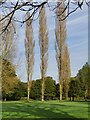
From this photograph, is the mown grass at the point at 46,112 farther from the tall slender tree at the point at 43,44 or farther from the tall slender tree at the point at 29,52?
the tall slender tree at the point at 29,52

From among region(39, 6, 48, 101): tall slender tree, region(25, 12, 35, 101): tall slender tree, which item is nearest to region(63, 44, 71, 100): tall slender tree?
region(39, 6, 48, 101): tall slender tree

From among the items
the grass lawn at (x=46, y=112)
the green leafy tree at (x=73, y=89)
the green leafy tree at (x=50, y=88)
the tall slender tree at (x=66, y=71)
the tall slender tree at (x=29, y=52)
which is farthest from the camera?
→ the green leafy tree at (x=73, y=89)

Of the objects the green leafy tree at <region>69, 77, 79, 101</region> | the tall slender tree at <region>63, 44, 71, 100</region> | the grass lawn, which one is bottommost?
the grass lawn

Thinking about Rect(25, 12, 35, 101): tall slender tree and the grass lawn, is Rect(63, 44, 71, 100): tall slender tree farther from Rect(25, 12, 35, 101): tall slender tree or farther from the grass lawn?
the grass lawn

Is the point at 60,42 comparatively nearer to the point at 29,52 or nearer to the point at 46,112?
the point at 29,52

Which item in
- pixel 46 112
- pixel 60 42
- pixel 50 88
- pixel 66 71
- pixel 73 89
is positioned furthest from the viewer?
pixel 73 89

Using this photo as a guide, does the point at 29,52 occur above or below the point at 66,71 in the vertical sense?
above

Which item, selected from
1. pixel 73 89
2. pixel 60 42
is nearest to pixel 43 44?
pixel 60 42

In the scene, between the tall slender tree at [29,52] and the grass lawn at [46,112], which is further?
the tall slender tree at [29,52]

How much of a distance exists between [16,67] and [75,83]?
9.30 m

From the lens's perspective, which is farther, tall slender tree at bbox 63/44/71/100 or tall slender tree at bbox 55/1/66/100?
tall slender tree at bbox 63/44/71/100

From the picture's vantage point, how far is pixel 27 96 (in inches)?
830

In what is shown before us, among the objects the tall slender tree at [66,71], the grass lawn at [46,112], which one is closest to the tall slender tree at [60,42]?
the tall slender tree at [66,71]

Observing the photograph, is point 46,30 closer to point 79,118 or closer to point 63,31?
point 63,31
